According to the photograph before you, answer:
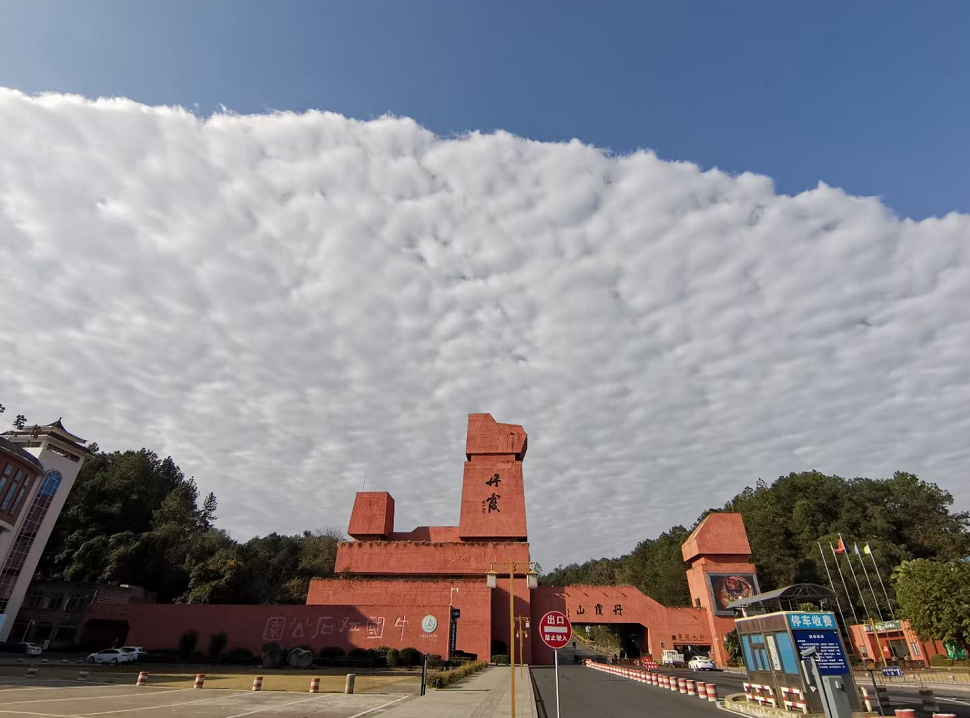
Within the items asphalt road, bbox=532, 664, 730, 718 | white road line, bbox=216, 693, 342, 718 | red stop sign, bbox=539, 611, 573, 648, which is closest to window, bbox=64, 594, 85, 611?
white road line, bbox=216, 693, 342, 718

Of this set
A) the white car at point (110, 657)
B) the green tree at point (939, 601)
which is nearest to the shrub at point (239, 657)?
the white car at point (110, 657)

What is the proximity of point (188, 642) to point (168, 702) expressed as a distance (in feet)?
92.6

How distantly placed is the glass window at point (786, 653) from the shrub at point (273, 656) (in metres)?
31.5

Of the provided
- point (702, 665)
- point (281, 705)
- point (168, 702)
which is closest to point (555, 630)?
point (281, 705)

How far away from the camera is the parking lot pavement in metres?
13.5

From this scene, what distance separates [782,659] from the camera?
15680mm

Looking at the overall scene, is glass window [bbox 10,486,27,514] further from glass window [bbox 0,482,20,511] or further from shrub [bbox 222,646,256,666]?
shrub [bbox 222,646,256,666]

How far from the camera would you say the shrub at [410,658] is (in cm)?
3538

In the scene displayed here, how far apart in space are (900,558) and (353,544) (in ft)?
169

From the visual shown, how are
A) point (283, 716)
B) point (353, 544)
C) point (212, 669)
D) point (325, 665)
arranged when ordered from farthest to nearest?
1. point (353, 544)
2. point (325, 665)
3. point (212, 669)
4. point (283, 716)

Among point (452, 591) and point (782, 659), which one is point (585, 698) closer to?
point (782, 659)

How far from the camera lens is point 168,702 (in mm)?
16344

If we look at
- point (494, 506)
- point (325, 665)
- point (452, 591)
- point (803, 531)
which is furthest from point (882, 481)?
point (325, 665)

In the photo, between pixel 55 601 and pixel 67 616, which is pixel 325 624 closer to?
pixel 67 616
